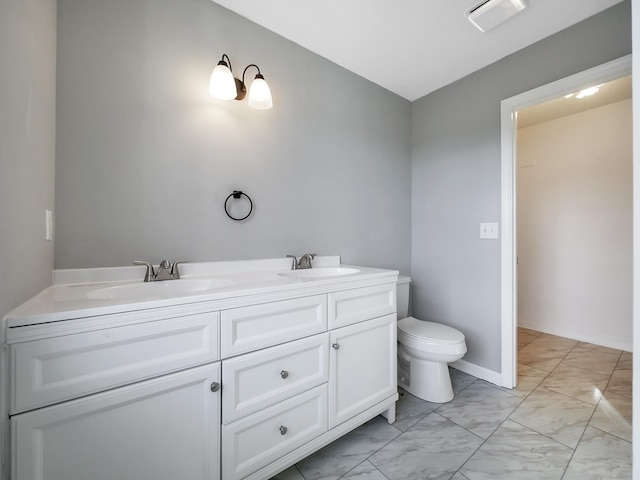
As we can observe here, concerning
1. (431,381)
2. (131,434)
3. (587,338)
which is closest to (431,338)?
(431,381)

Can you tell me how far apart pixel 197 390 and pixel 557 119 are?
4.01 meters

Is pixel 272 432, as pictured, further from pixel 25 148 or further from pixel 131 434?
pixel 25 148

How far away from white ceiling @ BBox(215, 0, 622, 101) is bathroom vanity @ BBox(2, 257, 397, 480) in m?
1.45

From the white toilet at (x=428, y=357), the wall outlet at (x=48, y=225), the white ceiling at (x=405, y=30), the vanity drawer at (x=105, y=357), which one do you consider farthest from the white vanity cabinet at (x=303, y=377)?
the white ceiling at (x=405, y=30)

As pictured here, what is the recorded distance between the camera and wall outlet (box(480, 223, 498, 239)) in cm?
191

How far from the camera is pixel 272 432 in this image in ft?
3.45

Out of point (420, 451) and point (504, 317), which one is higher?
point (504, 317)

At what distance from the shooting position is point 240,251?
1.51 meters

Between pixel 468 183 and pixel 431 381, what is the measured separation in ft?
4.81

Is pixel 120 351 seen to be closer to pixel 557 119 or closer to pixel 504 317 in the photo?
pixel 504 317

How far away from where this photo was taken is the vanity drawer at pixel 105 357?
640 mm

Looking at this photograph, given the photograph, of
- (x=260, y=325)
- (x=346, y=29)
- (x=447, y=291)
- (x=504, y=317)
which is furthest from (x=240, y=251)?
(x=504, y=317)

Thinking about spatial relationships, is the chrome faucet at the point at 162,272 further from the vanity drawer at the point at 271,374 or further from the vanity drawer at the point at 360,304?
the vanity drawer at the point at 360,304

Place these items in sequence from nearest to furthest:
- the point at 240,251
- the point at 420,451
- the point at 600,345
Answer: the point at 420,451 < the point at 240,251 < the point at 600,345
